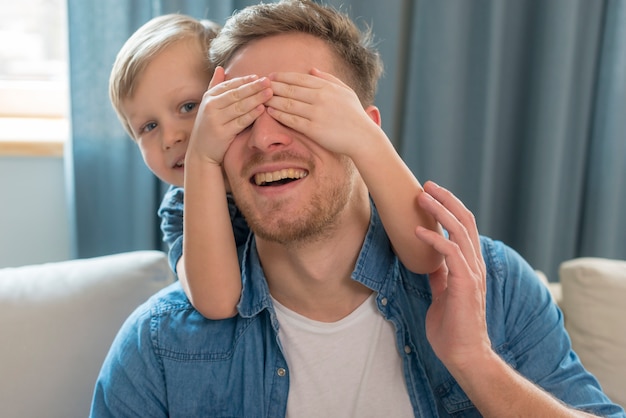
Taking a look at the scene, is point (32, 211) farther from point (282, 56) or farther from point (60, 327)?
point (282, 56)

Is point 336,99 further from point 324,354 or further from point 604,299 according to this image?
point 604,299

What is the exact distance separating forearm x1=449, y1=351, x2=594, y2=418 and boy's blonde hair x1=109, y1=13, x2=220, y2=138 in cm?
79

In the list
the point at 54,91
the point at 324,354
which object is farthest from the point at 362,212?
the point at 54,91

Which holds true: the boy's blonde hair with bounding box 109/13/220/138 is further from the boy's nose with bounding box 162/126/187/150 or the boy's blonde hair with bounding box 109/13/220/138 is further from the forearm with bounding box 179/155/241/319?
the forearm with bounding box 179/155/241/319

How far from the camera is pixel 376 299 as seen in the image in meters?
1.21

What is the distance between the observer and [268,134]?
1069 mm

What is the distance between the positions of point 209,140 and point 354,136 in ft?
0.83

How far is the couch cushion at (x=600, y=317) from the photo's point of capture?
4.95 feet

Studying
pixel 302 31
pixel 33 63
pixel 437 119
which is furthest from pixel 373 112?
pixel 33 63

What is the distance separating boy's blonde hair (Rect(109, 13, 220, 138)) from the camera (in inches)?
52.2

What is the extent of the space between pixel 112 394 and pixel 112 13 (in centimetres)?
103

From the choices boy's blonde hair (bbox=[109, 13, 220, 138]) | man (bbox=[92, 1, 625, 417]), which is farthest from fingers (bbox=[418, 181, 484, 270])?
boy's blonde hair (bbox=[109, 13, 220, 138])

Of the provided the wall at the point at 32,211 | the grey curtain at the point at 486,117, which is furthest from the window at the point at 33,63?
→ the grey curtain at the point at 486,117

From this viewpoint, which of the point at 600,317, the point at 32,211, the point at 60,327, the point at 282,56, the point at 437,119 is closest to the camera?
the point at 282,56
